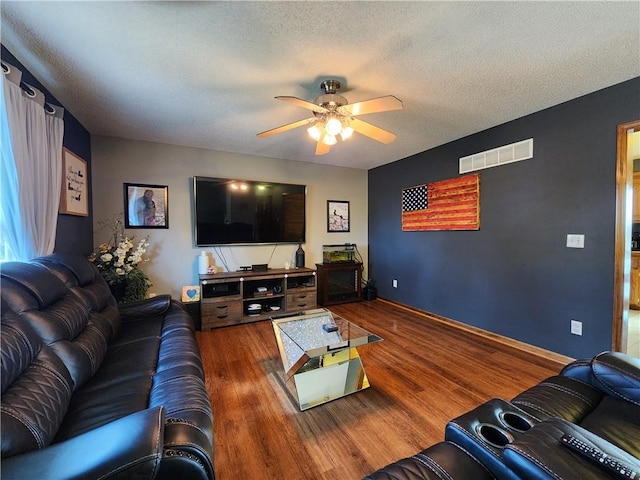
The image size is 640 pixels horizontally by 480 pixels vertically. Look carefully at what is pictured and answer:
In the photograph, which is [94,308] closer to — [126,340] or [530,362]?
[126,340]

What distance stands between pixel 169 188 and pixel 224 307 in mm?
1742

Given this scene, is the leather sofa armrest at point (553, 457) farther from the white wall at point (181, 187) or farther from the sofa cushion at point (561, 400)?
the white wall at point (181, 187)

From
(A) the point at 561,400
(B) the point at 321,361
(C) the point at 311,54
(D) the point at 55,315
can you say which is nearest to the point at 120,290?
Answer: (D) the point at 55,315

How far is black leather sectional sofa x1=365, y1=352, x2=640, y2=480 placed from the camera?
0.70 metres

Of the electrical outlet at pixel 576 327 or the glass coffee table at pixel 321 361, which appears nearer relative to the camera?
the glass coffee table at pixel 321 361

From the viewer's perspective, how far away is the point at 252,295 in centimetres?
358

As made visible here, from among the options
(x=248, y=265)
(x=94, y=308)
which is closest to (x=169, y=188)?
(x=248, y=265)

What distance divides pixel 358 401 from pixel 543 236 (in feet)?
7.76

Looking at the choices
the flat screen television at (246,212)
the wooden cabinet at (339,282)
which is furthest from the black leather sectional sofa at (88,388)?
the wooden cabinet at (339,282)

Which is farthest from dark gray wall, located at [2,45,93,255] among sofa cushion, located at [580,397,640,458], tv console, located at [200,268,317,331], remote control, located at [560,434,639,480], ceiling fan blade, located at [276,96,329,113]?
sofa cushion, located at [580,397,640,458]

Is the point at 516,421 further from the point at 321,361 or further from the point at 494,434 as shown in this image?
the point at 321,361

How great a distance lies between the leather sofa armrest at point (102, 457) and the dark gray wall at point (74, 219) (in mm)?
2250

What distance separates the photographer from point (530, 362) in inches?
94.7

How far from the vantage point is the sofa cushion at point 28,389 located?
0.83 meters
